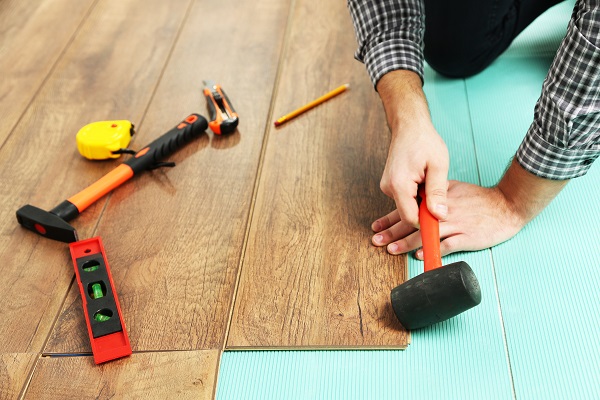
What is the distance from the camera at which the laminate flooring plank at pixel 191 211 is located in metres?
1.34

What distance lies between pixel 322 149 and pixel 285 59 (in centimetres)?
46

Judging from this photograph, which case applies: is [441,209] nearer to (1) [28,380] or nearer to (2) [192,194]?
(2) [192,194]

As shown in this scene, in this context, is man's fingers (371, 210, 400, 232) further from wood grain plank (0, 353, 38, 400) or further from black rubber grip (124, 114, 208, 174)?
wood grain plank (0, 353, 38, 400)

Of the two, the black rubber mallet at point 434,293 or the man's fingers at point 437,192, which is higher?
the man's fingers at point 437,192

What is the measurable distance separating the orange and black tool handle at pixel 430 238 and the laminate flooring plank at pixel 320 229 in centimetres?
12

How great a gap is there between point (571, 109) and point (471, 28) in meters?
0.67

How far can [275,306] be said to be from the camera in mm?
1357

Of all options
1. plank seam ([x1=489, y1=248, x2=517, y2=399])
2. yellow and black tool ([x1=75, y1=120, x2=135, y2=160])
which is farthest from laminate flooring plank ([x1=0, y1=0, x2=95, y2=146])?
plank seam ([x1=489, y1=248, x2=517, y2=399])

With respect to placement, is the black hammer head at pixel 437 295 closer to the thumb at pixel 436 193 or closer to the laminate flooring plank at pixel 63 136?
the thumb at pixel 436 193

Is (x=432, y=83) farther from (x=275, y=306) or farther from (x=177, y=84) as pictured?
(x=275, y=306)

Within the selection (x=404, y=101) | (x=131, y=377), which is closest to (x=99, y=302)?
(x=131, y=377)

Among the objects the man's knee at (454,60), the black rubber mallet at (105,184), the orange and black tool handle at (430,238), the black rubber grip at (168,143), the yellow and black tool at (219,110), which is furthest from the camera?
the man's knee at (454,60)

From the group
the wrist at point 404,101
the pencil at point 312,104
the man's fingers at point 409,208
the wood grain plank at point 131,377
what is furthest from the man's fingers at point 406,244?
the pencil at point 312,104

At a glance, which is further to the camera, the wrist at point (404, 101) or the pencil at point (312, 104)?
the pencil at point (312, 104)
